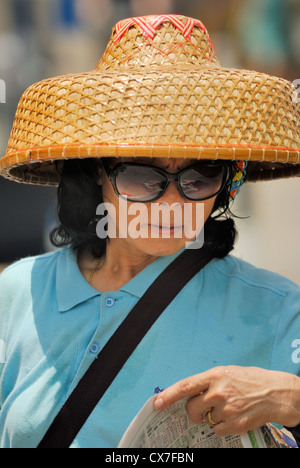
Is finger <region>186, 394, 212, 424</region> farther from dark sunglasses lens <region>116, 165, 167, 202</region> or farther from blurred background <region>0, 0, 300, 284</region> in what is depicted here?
blurred background <region>0, 0, 300, 284</region>

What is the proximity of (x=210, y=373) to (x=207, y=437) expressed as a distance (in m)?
0.17

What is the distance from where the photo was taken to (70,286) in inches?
77.4

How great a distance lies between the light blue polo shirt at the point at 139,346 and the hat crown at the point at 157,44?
0.61 metres

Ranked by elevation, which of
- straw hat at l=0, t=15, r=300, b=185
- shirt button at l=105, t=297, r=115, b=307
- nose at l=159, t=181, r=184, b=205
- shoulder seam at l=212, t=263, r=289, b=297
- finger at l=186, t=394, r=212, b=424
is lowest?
finger at l=186, t=394, r=212, b=424

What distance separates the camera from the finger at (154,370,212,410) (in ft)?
4.60

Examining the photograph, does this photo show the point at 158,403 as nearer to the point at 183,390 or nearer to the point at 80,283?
the point at 183,390

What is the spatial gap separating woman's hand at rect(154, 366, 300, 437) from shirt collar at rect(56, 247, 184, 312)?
0.47 metres

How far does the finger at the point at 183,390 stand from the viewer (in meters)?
1.40

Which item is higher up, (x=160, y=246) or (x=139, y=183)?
(x=139, y=183)

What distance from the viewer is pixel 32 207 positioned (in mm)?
5504

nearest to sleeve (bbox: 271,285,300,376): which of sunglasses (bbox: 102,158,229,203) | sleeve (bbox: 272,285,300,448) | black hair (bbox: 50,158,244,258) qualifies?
sleeve (bbox: 272,285,300,448)

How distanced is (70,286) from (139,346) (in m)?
0.36

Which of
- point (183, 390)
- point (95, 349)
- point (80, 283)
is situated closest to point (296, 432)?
point (183, 390)
